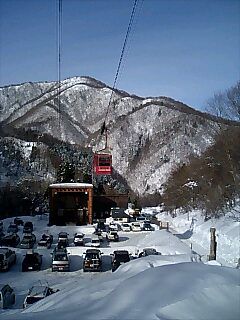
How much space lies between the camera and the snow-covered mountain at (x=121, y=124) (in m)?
80.7

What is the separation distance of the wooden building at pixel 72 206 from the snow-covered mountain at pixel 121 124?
2453cm

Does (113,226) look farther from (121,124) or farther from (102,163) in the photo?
(121,124)

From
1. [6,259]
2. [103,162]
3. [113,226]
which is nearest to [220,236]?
[113,226]

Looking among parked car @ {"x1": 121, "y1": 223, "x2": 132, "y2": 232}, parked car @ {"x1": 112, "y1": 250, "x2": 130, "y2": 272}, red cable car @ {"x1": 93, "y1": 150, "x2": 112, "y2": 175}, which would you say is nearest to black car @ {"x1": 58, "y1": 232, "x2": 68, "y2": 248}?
parked car @ {"x1": 112, "y1": 250, "x2": 130, "y2": 272}

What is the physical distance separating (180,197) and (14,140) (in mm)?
50651

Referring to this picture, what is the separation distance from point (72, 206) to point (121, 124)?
2762 inches

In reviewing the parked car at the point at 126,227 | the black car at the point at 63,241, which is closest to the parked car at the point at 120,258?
the black car at the point at 63,241

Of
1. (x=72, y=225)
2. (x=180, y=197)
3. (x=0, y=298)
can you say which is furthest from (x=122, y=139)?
(x=0, y=298)

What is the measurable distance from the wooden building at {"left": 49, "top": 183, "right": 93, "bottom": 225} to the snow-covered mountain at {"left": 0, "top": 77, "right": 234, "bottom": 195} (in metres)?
24.5

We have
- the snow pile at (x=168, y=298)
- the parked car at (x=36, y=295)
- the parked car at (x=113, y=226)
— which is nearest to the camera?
the snow pile at (x=168, y=298)

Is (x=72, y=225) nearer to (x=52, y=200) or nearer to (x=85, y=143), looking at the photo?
(x=52, y=200)

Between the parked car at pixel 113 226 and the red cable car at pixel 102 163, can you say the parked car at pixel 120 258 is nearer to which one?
the red cable car at pixel 102 163

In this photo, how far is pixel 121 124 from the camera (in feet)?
333

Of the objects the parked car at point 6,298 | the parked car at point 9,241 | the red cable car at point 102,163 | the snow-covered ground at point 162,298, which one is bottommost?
the parked car at point 9,241
